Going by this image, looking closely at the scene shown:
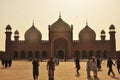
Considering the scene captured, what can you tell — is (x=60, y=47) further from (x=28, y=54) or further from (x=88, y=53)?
(x=28, y=54)

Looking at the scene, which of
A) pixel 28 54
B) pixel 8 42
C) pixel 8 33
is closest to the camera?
pixel 28 54

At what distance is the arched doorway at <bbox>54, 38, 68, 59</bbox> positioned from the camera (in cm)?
5706

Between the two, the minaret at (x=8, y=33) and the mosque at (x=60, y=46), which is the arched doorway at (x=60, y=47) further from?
the minaret at (x=8, y=33)

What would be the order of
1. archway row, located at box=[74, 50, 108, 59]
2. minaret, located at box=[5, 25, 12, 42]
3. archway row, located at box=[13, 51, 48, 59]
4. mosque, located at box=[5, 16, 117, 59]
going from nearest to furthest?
mosque, located at box=[5, 16, 117, 59] < archway row, located at box=[74, 50, 108, 59] < archway row, located at box=[13, 51, 48, 59] < minaret, located at box=[5, 25, 12, 42]

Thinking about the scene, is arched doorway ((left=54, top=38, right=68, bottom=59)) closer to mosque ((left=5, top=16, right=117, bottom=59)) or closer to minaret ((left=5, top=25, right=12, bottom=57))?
mosque ((left=5, top=16, right=117, bottom=59))

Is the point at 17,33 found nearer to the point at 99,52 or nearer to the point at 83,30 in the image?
the point at 83,30

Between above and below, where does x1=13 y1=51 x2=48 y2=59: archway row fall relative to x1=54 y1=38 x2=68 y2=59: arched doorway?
below

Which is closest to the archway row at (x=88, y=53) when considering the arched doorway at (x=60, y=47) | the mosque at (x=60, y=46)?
the mosque at (x=60, y=46)

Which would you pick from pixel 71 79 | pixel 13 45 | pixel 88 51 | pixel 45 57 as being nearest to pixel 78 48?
pixel 88 51

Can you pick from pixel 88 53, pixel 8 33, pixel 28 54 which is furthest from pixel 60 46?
pixel 8 33

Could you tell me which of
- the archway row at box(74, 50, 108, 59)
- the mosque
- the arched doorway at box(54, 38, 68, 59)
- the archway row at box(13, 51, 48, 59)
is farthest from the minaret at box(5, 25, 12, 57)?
the archway row at box(74, 50, 108, 59)

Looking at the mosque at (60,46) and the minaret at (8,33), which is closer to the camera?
the mosque at (60,46)

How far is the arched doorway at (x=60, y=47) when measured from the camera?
187ft

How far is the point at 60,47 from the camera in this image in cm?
5744
